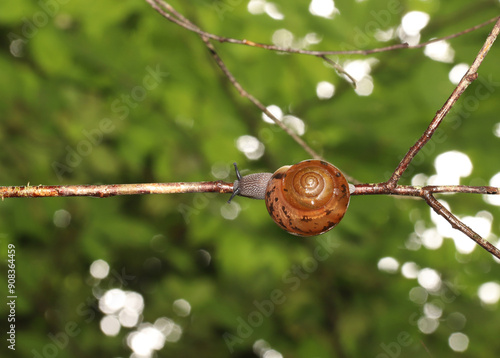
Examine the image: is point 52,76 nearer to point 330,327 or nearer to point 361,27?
point 361,27

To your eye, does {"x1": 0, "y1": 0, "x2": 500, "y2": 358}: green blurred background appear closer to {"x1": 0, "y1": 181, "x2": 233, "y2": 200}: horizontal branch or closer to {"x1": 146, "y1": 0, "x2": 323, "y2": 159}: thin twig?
{"x1": 146, "y1": 0, "x2": 323, "y2": 159}: thin twig

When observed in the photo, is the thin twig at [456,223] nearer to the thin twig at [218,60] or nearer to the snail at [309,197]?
the snail at [309,197]

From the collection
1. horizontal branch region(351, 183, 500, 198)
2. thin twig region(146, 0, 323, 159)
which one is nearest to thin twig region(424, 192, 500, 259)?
horizontal branch region(351, 183, 500, 198)

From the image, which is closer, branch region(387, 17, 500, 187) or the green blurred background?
branch region(387, 17, 500, 187)

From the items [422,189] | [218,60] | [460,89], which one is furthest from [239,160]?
[460,89]

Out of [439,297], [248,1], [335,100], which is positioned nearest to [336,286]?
[439,297]

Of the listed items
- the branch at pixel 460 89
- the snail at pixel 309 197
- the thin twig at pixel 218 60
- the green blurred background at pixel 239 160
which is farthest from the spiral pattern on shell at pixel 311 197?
the green blurred background at pixel 239 160

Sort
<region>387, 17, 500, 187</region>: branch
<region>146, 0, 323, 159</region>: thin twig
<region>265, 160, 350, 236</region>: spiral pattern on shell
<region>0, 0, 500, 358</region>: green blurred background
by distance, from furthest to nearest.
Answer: <region>0, 0, 500, 358</region>: green blurred background → <region>146, 0, 323, 159</region>: thin twig → <region>265, 160, 350, 236</region>: spiral pattern on shell → <region>387, 17, 500, 187</region>: branch
